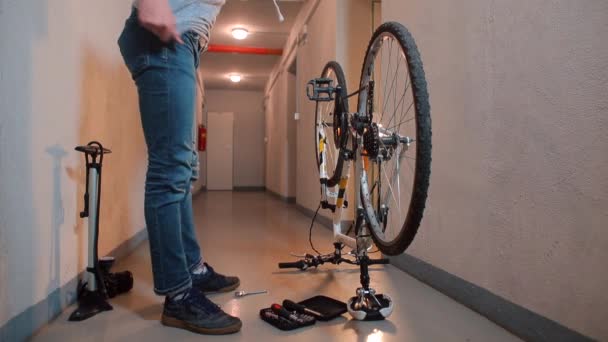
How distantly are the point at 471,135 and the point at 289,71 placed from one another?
16.7 ft

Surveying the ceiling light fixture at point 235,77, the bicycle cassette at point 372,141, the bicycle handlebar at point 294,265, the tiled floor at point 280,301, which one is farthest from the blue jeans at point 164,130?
the ceiling light fixture at point 235,77

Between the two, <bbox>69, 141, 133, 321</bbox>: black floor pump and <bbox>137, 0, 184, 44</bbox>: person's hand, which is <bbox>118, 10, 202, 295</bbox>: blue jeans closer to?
<bbox>137, 0, 184, 44</bbox>: person's hand

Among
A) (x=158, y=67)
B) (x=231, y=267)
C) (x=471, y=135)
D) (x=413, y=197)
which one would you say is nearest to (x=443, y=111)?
(x=471, y=135)

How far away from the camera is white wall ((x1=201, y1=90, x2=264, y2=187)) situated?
409 inches

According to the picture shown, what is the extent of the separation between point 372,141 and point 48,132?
97 cm

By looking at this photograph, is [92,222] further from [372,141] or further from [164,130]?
[372,141]

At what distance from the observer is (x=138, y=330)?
123 cm

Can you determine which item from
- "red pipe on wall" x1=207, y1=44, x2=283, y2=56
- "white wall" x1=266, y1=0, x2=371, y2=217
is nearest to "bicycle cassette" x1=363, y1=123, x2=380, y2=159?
"white wall" x1=266, y1=0, x2=371, y2=217

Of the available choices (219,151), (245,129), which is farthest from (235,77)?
(219,151)

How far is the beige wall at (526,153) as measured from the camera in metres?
0.98

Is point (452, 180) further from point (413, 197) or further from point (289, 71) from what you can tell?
point (289, 71)

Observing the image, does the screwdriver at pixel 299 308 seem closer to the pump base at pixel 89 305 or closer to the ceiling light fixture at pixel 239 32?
the pump base at pixel 89 305

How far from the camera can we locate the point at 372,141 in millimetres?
1259

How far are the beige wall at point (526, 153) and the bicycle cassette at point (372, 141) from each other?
40 centimetres
